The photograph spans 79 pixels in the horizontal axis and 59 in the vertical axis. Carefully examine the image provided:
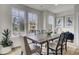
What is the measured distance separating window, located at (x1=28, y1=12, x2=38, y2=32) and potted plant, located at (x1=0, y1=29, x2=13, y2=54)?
0.41 meters

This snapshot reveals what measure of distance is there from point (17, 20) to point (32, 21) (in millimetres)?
284

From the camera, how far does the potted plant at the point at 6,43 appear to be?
7.11ft

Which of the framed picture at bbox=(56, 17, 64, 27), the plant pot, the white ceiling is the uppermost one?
the white ceiling

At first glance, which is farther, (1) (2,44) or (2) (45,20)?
(2) (45,20)

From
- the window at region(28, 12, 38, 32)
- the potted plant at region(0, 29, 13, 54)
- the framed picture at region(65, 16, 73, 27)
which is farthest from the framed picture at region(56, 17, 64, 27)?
the potted plant at region(0, 29, 13, 54)

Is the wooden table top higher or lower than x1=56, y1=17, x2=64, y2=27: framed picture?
lower

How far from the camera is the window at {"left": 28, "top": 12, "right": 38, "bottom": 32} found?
2275mm

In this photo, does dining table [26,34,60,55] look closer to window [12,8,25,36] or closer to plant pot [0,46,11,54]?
window [12,8,25,36]

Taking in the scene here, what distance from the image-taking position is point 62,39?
2.26 metres

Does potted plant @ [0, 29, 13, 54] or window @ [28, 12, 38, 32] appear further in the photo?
→ window @ [28, 12, 38, 32]

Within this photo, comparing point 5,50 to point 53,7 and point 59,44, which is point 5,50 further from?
point 53,7

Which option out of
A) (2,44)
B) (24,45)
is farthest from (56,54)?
(2,44)
